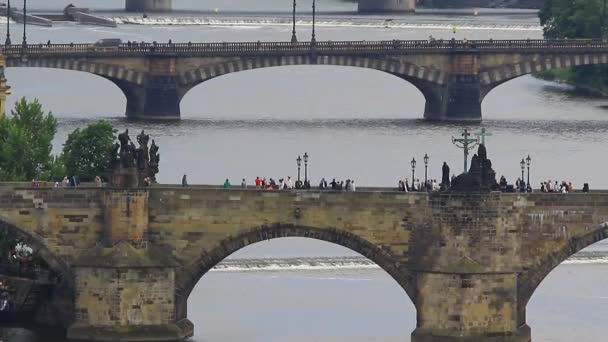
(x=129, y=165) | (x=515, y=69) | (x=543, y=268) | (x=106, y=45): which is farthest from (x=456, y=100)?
(x=543, y=268)

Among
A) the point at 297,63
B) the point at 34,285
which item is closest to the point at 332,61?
the point at 297,63

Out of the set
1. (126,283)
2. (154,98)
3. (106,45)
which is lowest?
(126,283)

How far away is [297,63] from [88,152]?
69207mm

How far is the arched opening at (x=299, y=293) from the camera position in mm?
110750

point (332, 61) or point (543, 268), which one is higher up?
point (332, 61)

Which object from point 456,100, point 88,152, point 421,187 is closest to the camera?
point 421,187

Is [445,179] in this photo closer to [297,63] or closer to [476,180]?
[476,180]

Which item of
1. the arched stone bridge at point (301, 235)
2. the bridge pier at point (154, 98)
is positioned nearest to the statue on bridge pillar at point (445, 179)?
the arched stone bridge at point (301, 235)

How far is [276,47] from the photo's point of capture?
19188 centimetres

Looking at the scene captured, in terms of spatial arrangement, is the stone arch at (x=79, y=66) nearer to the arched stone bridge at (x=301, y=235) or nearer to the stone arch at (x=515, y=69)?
the stone arch at (x=515, y=69)

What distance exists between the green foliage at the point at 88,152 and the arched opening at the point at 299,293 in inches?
228

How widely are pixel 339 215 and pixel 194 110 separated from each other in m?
85.5

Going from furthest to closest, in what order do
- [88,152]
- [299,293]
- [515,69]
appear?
[515,69], [88,152], [299,293]

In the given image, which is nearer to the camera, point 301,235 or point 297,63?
point 301,235
